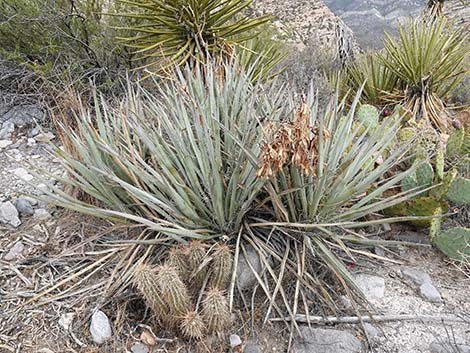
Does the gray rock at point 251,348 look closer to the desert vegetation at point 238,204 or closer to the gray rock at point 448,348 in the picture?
the desert vegetation at point 238,204

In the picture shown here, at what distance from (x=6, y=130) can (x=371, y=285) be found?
353 centimetres

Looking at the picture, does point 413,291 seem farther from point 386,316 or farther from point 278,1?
point 278,1

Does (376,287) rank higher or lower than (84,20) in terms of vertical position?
lower

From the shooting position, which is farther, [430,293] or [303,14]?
[303,14]

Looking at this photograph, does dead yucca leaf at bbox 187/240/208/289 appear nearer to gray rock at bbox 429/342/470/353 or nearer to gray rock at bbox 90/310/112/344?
gray rock at bbox 90/310/112/344

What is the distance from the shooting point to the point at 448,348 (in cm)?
200

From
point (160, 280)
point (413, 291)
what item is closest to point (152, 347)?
point (160, 280)

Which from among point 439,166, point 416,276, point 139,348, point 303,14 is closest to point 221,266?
point 139,348

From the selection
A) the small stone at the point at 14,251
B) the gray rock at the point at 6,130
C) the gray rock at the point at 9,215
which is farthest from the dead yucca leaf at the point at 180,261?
the gray rock at the point at 6,130

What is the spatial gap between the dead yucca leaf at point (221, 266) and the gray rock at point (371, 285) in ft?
2.73

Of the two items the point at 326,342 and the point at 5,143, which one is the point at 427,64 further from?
the point at 5,143

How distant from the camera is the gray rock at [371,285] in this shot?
2385 mm

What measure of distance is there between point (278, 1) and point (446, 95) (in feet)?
50.6

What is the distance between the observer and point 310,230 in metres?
2.39
